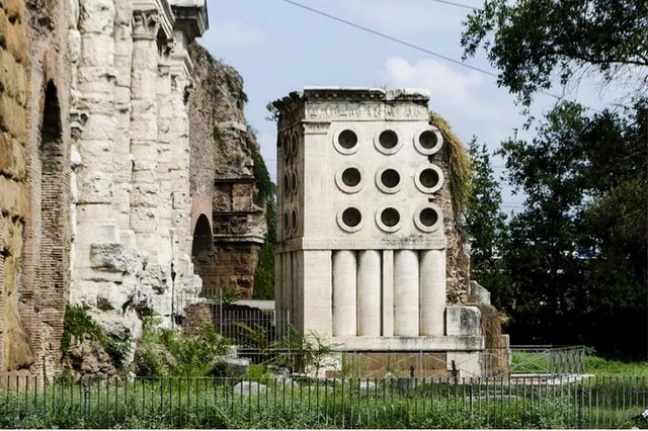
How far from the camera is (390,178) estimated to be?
1137 inches

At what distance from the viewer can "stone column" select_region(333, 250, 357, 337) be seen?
92.4 ft

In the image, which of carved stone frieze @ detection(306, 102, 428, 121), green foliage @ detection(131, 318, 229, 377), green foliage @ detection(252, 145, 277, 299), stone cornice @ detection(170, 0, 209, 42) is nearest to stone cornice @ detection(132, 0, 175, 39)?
carved stone frieze @ detection(306, 102, 428, 121)

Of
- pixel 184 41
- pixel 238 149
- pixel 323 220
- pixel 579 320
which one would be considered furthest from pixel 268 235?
pixel 323 220

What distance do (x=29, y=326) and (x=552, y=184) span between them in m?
9.15

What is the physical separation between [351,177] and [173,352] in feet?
19.3

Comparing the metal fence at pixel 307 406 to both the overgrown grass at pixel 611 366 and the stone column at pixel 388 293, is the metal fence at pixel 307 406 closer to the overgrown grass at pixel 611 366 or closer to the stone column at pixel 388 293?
the stone column at pixel 388 293

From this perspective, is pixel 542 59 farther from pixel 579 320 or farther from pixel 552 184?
pixel 579 320

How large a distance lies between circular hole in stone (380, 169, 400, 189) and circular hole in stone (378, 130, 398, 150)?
43cm

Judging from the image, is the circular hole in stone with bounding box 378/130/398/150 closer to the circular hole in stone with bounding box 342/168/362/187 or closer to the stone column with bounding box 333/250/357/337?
the circular hole in stone with bounding box 342/168/362/187

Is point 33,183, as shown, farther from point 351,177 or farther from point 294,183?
point 294,183

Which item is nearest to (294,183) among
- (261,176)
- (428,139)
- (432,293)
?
(428,139)

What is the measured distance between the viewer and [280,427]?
51.9 ft

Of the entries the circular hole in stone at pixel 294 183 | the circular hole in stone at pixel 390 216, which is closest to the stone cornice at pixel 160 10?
the circular hole in stone at pixel 294 183

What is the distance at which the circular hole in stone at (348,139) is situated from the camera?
94.4 feet
